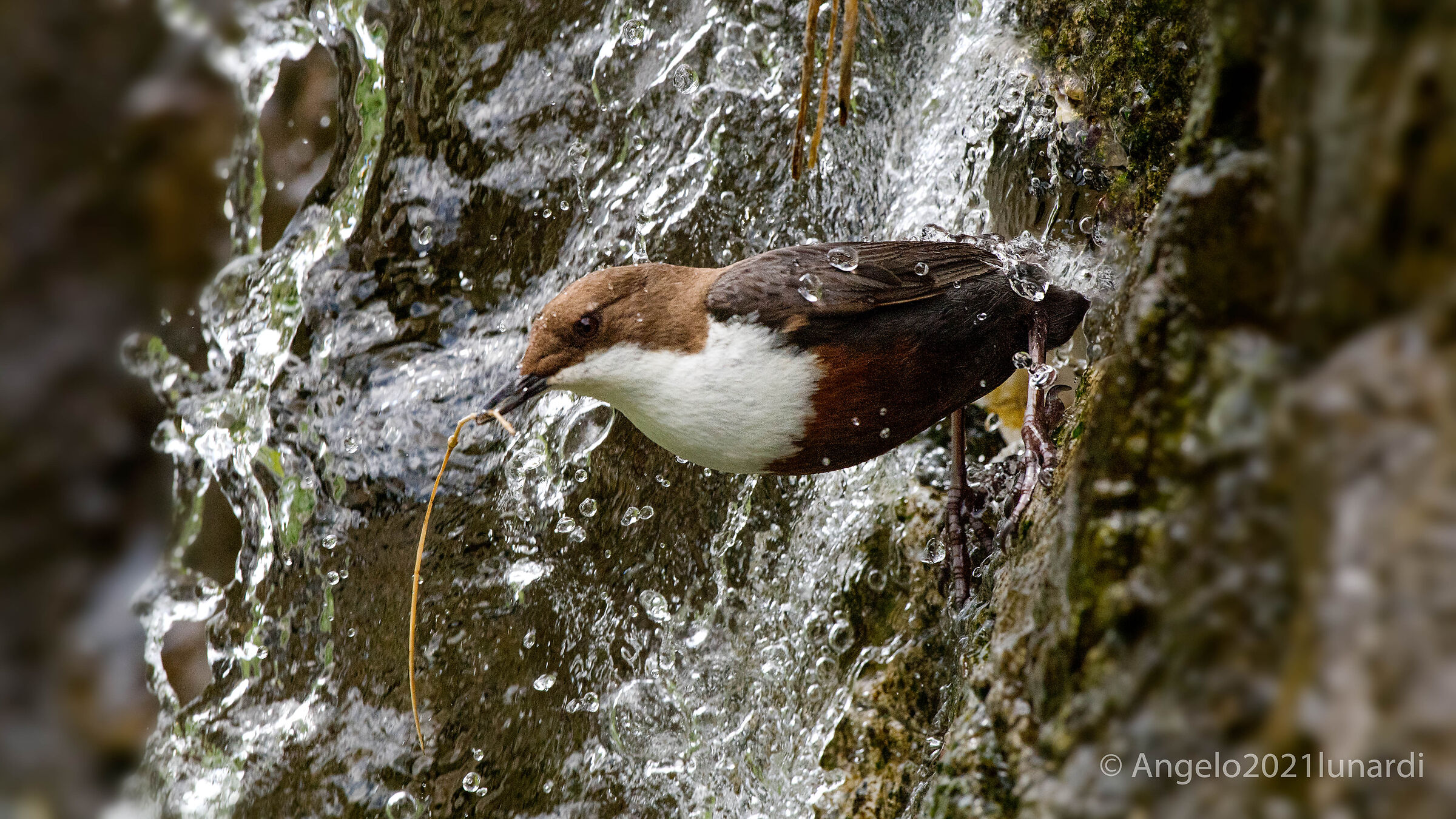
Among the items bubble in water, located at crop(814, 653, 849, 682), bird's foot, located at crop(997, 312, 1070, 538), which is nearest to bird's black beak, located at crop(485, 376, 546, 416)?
bubble in water, located at crop(814, 653, 849, 682)

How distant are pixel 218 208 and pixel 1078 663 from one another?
6.20 m

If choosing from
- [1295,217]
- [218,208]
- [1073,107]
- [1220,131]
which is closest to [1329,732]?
[1295,217]

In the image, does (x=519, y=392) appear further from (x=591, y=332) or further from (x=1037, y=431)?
(x=1037, y=431)

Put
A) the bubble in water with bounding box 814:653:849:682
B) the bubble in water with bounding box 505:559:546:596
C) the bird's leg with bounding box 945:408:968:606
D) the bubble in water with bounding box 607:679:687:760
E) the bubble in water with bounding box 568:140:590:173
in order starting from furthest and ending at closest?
the bubble in water with bounding box 568:140:590:173 → the bubble in water with bounding box 505:559:546:596 → the bubble in water with bounding box 607:679:687:760 → the bubble in water with bounding box 814:653:849:682 → the bird's leg with bounding box 945:408:968:606

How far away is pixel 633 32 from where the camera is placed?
413cm

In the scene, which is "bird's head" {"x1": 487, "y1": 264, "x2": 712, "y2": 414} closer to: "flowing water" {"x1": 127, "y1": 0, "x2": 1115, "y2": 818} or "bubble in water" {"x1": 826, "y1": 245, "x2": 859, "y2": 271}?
"bubble in water" {"x1": 826, "y1": 245, "x2": 859, "y2": 271}

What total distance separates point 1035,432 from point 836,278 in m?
0.75

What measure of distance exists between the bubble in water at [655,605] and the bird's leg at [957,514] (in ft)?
3.58

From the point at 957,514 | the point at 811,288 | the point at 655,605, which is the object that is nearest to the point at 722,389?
the point at 811,288

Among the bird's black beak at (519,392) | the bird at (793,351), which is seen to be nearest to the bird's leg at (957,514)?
the bird at (793,351)

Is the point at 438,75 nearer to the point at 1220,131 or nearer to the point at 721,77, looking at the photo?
the point at 721,77

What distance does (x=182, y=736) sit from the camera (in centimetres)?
356

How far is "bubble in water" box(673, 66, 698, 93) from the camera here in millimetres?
4105

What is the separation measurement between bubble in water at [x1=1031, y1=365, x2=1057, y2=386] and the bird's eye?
132cm
